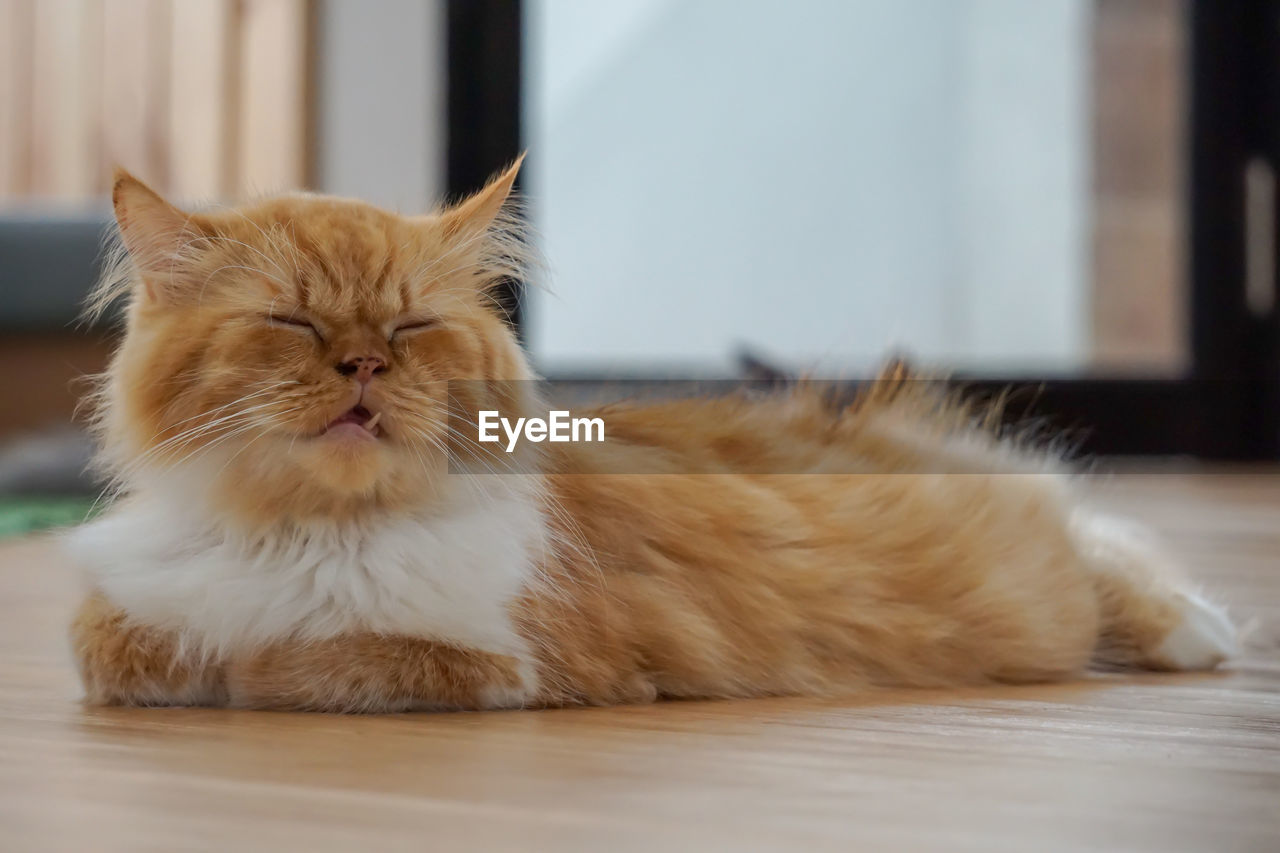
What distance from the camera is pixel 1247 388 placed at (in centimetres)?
398

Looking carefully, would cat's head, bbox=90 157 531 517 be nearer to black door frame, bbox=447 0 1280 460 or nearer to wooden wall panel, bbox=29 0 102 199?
black door frame, bbox=447 0 1280 460

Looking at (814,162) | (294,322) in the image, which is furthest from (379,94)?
(294,322)

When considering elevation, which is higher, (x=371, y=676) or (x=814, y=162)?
(x=814, y=162)

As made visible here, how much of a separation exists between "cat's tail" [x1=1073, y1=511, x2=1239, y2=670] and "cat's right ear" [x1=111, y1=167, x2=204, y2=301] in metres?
0.95

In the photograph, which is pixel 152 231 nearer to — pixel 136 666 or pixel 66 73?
pixel 136 666

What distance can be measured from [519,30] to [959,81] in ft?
4.50

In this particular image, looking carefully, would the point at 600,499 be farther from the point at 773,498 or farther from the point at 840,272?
the point at 840,272

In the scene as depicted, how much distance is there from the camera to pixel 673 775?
2.74ft

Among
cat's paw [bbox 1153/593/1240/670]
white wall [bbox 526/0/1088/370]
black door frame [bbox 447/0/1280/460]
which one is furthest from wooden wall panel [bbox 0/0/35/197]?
cat's paw [bbox 1153/593/1240/670]

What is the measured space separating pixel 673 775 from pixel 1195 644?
735 mm

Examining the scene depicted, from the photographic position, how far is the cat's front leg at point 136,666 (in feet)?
3.37

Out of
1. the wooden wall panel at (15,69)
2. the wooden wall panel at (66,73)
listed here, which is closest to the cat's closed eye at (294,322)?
the wooden wall panel at (66,73)

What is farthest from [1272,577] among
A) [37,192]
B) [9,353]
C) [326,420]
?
[37,192]

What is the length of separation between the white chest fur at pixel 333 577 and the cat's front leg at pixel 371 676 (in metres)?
0.01
